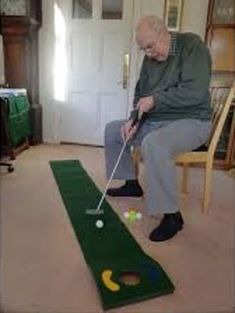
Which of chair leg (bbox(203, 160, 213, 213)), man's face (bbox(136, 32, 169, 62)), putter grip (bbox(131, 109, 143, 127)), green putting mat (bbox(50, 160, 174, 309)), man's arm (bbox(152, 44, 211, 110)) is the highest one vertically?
man's face (bbox(136, 32, 169, 62))

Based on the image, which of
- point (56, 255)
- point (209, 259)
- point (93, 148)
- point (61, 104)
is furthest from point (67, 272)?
point (61, 104)

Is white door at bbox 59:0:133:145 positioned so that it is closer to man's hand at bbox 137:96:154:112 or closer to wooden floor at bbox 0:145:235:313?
wooden floor at bbox 0:145:235:313

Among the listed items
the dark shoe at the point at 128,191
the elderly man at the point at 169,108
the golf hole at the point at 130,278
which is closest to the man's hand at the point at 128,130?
the elderly man at the point at 169,108

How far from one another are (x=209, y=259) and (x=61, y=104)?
2895 mm

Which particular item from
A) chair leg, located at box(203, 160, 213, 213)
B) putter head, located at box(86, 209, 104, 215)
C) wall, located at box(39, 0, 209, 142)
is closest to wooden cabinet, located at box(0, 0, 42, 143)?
wall, located at box(39, 0, 209, 142)

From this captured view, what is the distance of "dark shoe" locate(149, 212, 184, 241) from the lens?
1950 millimetres

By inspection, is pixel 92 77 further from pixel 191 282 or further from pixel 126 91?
pixel 191 282

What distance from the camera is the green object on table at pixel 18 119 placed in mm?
3402

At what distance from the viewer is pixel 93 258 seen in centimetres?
172

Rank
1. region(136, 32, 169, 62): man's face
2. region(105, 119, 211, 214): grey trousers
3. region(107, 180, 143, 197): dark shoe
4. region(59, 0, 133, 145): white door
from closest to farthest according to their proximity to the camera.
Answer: region(105, 119, 211, 214): grey trousers → region(136, 32, 169, 62): man's face → region(107, 180, 143, 197): dark shoe → region(59, 0, 133, 145): white door

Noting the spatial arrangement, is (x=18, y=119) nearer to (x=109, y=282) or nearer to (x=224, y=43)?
(x=224, y=43)

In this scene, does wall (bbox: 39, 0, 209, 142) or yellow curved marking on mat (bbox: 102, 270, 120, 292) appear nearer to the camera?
yellow curved marking on mat (bbox: 102, 270, 120, 292)

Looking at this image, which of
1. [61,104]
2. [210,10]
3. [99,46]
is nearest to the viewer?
[210,10]

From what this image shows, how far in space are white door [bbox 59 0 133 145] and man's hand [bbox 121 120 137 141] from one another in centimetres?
168
